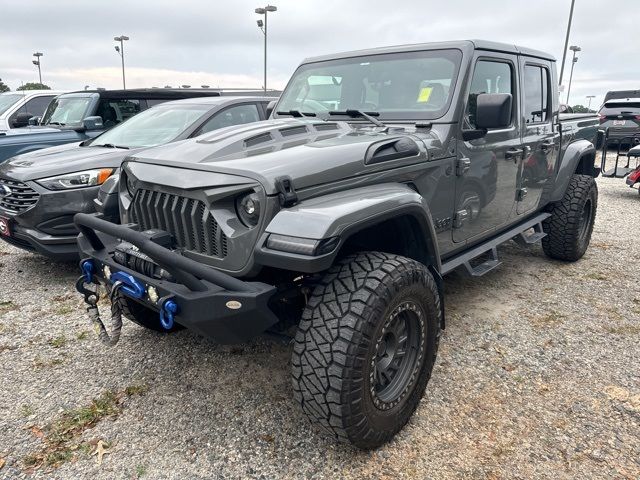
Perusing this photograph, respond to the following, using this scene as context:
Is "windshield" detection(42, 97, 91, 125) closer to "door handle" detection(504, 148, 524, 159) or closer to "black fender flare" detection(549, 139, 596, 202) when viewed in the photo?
"door handle" detection(504, 148, 524, 159)

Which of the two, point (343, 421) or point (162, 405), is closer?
point (343, 421)

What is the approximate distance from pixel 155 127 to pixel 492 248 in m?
3.69

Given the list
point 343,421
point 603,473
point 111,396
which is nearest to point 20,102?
point 111,396

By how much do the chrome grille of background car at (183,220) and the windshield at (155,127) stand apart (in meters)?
2.56

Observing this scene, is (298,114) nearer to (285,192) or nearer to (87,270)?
(285,192)

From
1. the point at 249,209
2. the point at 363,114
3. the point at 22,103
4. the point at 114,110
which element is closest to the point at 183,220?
the point at 249,209

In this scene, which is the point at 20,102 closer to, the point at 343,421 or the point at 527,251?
the point at 527,251

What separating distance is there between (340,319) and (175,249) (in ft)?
3.02

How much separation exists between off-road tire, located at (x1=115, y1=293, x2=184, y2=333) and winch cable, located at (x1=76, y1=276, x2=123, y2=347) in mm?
525

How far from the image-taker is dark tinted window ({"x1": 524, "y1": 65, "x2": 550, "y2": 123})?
418cm

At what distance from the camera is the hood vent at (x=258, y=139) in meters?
2.71

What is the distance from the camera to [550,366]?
3.22 metres

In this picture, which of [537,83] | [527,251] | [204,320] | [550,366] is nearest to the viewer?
[204,320]

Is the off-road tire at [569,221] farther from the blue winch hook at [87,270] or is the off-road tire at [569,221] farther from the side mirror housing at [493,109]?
the blue winch hook at [87,270]
